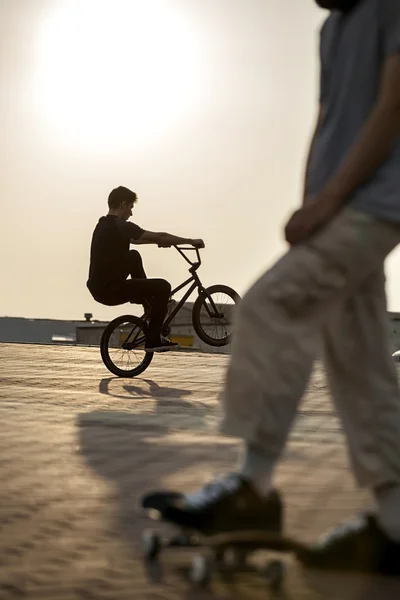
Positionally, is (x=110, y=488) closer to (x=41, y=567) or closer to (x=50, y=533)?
(x=50, y=533)

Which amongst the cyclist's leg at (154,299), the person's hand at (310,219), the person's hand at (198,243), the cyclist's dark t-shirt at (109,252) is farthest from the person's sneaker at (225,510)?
the person's hand at (198,243)

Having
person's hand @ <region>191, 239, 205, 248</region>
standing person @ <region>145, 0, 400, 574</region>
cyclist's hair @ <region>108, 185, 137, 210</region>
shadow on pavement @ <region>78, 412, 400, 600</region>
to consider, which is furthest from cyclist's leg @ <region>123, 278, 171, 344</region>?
standing person @ <region>145, 0, 400, 574</region>

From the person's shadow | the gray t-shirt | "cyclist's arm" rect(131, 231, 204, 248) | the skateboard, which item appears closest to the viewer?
the skateboard

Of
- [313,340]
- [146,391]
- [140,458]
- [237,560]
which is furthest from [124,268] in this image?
[237,560]

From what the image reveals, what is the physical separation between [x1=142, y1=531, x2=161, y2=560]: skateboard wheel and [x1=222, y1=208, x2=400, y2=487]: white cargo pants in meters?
0.38

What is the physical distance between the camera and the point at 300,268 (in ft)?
7.50

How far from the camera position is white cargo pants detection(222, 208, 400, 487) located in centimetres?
227

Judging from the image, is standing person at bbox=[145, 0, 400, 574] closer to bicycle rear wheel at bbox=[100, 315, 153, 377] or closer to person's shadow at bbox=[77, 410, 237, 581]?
person's shadow at bbox=[77, 410, 237, 581]

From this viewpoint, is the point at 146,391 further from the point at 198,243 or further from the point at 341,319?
the point at 341,319

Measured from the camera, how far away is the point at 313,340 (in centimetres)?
232

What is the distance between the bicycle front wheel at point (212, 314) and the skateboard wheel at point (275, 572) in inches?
342

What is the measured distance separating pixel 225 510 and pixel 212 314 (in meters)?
8.87

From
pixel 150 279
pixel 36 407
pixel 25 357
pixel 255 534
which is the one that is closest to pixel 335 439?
pixel 36 407

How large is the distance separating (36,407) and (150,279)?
3.66m
